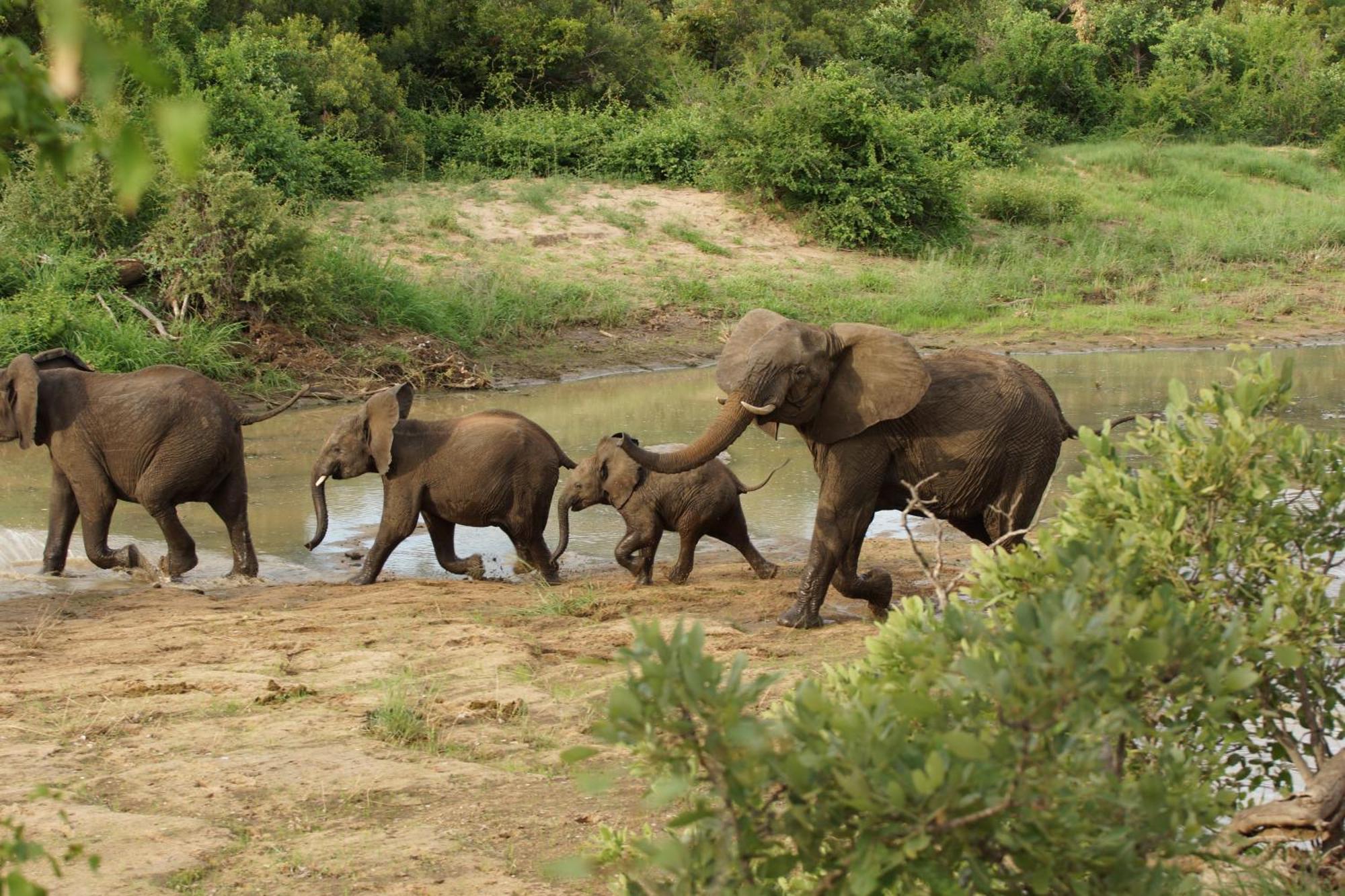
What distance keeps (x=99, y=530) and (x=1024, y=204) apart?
18358 mm

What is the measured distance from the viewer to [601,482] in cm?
927

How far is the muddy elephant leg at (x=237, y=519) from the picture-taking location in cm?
952

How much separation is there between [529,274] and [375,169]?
434 cm

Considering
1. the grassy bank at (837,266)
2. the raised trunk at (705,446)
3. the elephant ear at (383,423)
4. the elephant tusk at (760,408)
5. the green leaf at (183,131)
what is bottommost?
the grassy bank at (837,266)

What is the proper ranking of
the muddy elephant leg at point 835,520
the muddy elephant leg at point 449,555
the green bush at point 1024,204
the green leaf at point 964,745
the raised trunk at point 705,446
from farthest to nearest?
the green bush at point 1024,204, the muddy elephant leg at point 449,555, the muddy elephant leg at point 835,520, the raised trunk at point 705,446, the green leaf at point 964,745

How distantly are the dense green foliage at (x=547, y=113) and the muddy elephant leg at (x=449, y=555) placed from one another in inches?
142

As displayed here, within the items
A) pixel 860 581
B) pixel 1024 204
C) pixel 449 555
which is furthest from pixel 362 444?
pixel 1024 204

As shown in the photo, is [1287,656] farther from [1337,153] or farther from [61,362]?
[1337,153]

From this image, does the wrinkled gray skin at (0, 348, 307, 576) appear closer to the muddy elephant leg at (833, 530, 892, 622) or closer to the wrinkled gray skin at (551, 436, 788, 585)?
the wrinkled gray skin at (551, 436, 788, 585)

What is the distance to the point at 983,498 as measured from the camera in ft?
25.1

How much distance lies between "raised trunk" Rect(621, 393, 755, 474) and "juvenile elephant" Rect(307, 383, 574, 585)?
1799 mm

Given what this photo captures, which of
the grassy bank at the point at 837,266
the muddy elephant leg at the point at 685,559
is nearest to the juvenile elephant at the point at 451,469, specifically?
the muddy elephant leg at the point at 685,559

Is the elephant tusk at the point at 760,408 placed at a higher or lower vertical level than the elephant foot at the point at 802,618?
higher

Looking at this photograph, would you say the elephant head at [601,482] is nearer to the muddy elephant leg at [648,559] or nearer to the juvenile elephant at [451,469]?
the juvenile elephant at [451,469]
